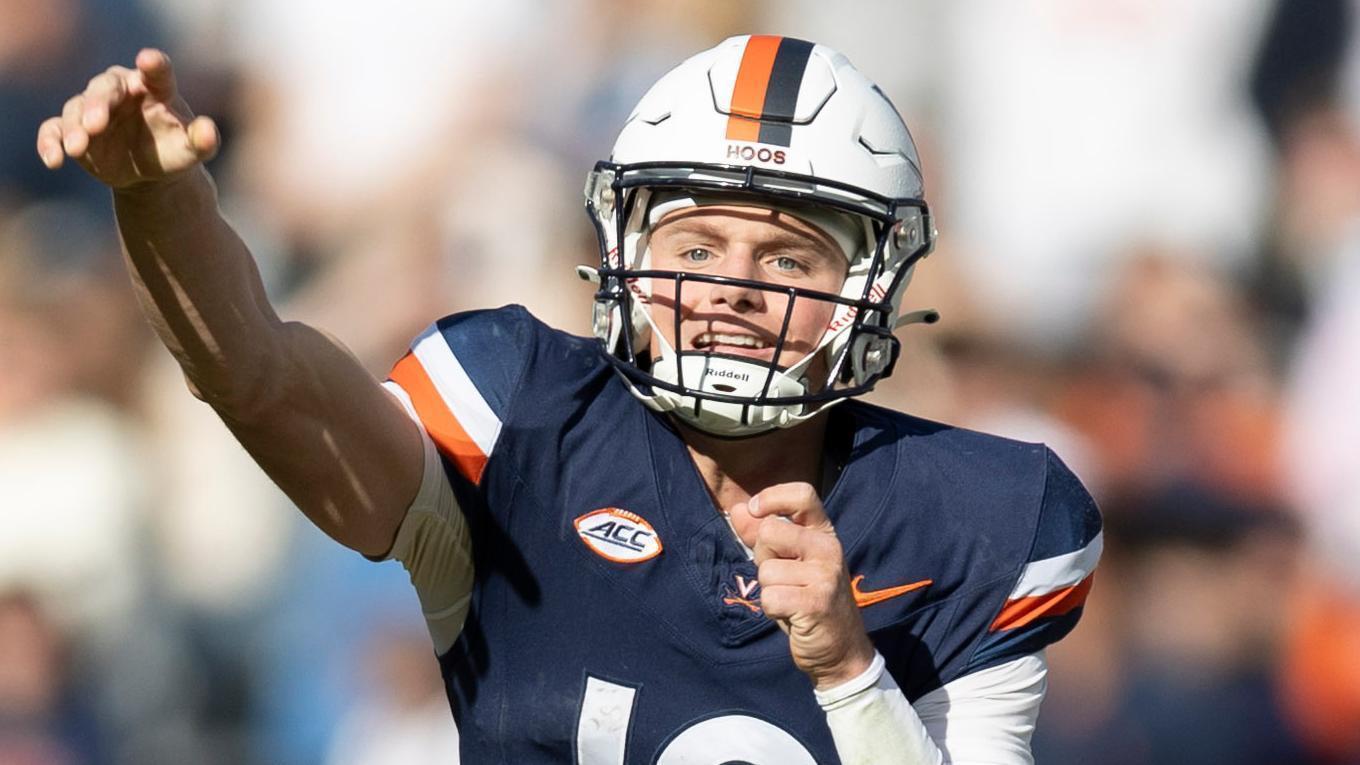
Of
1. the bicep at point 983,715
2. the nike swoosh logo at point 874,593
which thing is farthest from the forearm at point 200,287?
the bicep at point 983,715

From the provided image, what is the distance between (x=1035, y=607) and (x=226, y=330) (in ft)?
3.74

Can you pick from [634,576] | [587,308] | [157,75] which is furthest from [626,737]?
[587,308]

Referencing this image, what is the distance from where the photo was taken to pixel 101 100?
1624mm

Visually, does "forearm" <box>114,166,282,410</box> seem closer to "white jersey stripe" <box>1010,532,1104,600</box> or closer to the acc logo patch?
the acc logo patch

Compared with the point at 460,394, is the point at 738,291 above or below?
above

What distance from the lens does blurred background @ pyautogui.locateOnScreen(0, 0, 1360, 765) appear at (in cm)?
416

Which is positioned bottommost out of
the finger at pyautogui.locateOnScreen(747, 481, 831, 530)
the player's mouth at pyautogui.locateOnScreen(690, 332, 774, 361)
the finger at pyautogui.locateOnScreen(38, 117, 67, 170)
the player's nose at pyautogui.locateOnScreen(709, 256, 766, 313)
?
the finger at pyautogui.locateOnScreen(747, 481, 831, 530)

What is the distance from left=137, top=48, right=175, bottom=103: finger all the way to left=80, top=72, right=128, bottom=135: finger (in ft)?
0.08

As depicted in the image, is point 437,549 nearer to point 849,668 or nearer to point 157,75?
point 849,668

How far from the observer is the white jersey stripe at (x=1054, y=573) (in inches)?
92.9

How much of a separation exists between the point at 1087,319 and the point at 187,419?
A: 2277 mm

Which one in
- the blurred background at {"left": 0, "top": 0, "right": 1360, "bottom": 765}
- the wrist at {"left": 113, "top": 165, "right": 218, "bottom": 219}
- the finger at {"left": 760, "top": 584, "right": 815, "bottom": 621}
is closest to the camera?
the wrist at {"left": 113, "top": 165, "right": 218, "bottom": 219}

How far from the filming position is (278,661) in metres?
4.19

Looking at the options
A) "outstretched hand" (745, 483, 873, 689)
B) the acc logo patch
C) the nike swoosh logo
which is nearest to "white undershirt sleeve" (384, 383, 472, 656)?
the acc logo patch
